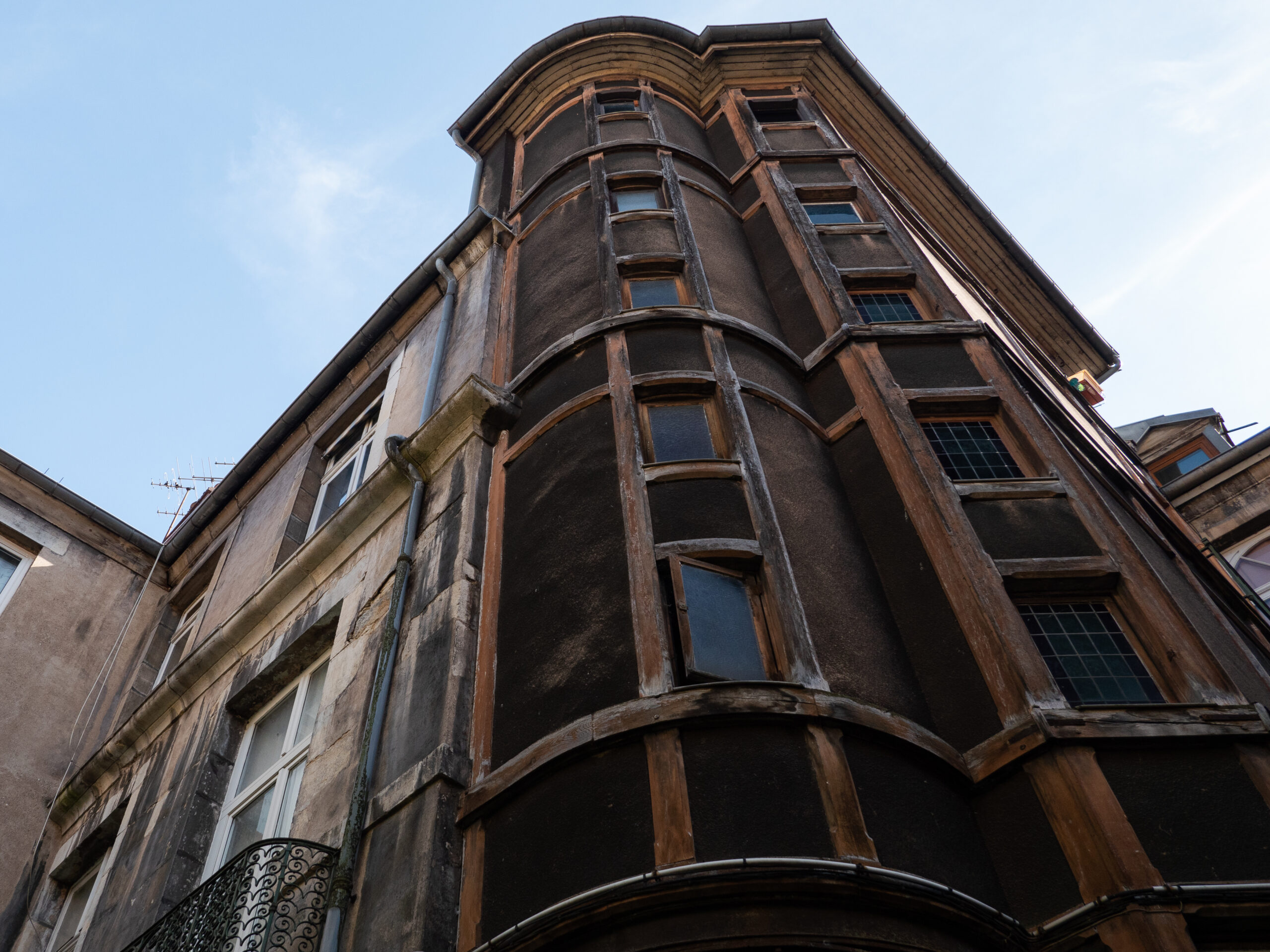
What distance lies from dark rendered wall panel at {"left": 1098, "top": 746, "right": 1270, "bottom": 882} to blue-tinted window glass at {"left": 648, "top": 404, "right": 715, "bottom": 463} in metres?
Answer: 3.98

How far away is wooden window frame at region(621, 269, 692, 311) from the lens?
39.3 ft

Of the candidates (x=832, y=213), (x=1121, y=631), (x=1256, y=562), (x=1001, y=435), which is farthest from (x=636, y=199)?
(x=1256, y=562)

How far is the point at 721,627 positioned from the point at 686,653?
435 millimetres

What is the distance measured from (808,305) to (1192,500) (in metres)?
8.68

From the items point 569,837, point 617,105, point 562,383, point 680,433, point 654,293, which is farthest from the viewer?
point 617,105

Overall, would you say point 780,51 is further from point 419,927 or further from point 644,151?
point 419,927

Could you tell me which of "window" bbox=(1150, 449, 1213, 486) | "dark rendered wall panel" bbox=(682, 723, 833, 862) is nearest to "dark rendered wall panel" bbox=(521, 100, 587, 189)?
"dark rendered wall panel" bbox=(682, 723, 833, 862)

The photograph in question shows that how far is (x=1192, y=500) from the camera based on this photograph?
56.2ft

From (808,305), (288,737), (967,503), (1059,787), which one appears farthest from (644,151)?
(1059,787)

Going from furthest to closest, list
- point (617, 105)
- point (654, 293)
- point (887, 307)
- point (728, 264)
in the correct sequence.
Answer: point (617, 105)
point (728, 264)
point (887, 307)
point (654, 293)

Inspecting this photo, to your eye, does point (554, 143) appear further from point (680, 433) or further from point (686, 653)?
point (686, 653)

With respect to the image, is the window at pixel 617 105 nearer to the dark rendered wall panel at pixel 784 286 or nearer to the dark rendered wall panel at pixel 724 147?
the dark rendered wall panel at pixel 724 147

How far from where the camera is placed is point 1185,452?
21969 millimetres

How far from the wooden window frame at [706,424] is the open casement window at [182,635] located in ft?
27.3
